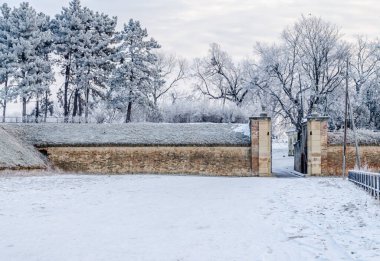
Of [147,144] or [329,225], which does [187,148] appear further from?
[329,225]

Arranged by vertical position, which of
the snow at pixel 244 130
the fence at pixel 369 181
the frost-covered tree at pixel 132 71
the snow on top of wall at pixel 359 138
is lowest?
the fence at pixel 369 181

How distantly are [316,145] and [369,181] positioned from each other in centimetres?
1393

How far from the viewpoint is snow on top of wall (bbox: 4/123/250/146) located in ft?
108

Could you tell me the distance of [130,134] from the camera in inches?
1359

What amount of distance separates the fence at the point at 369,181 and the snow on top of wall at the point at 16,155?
19.0m

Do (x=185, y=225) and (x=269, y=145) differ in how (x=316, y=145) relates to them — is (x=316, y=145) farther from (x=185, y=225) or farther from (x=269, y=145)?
(x=185, y=225)

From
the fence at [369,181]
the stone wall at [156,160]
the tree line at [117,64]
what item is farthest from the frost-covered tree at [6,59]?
the fence at [369,181]

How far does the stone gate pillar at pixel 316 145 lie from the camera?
3228 cm

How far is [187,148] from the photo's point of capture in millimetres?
32875

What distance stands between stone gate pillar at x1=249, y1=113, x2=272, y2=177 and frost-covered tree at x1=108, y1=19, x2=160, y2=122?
640 inches

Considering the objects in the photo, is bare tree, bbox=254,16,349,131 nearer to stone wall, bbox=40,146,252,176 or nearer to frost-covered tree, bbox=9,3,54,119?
stone wall, bbox=40,146,252,176

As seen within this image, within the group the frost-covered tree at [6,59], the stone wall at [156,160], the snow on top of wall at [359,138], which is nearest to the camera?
the stone wall at [156,160]

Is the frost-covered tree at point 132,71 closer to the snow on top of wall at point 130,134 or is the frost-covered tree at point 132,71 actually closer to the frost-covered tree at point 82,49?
the frost-covered tree at point 82,49

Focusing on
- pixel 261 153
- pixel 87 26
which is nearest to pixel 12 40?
pixel 87 26
